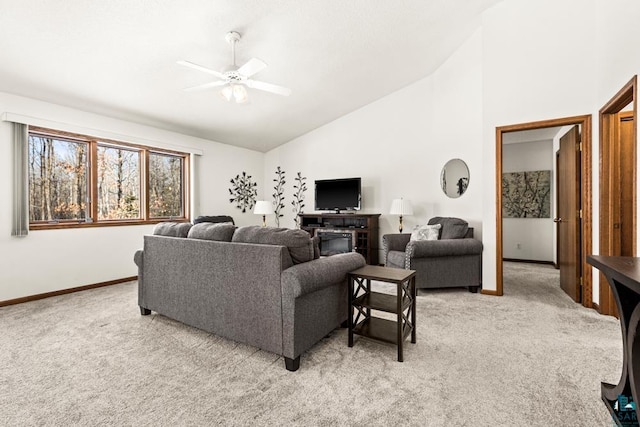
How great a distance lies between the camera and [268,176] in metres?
6.90

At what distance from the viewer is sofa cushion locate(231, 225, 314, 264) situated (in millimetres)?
2049

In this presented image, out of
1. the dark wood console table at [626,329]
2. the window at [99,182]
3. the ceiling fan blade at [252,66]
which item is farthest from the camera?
the window at [99,182]

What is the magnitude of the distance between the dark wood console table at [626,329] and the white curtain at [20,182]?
5013 mm

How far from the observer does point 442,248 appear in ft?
11.7

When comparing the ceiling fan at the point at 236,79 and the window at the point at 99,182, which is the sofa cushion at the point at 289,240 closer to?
the ceiling fan at the point at 236,79

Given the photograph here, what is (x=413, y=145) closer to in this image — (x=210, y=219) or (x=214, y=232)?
(x=210, y=219)

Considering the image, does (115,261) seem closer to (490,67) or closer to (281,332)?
(281,332)

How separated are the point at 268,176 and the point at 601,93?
561 centimetres

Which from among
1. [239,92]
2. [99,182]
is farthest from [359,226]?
[99,182]

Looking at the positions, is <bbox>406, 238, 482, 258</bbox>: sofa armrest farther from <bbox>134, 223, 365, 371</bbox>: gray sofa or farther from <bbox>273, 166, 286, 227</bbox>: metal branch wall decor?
<bbox>273, 166, 286, 227</bbox>: metal branch wall decor

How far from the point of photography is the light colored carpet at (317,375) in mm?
1520

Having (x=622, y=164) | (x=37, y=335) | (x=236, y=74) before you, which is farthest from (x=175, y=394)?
(x=622, y=164)

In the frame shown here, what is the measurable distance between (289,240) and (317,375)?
2.86ft

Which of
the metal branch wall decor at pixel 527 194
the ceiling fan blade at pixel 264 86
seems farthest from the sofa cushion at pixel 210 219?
the metal branch wall decor at pixel 527 194
